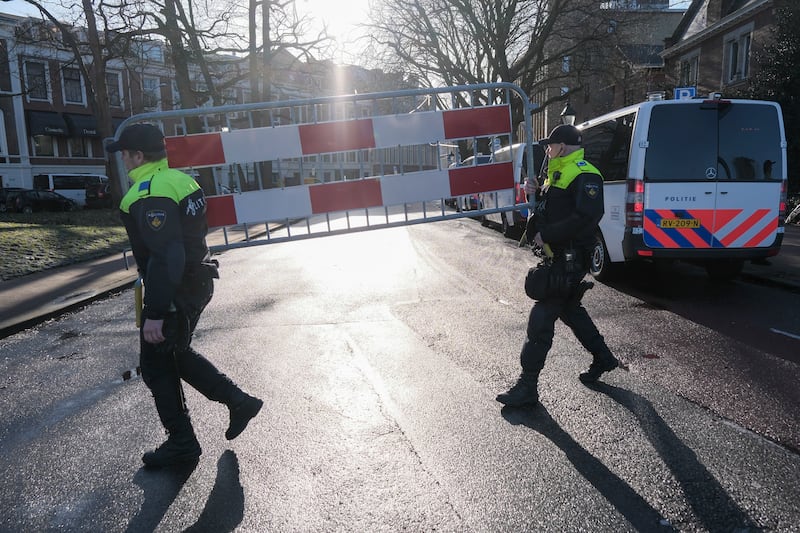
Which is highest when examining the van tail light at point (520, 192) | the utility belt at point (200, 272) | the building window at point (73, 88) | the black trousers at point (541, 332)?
the building window at point (73, 88)

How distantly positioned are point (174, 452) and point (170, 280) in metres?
0.95

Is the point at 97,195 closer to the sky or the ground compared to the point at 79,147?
closer to the ground

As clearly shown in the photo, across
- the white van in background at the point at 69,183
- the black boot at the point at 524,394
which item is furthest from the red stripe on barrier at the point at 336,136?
the white van in background at the point at 69,183

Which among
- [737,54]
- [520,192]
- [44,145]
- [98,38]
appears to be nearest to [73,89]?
[44,145]

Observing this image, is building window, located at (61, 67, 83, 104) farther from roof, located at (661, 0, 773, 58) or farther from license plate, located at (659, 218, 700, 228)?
license plate, located at (659, 218, 700, 228)

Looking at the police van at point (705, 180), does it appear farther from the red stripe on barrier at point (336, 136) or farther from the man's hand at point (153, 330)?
the man's hand at point (153, 330)

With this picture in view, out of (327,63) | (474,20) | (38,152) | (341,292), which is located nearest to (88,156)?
(38,152)

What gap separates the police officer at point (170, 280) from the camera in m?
2.91

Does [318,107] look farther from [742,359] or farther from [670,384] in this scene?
[742,359]

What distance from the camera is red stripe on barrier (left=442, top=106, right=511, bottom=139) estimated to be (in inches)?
184

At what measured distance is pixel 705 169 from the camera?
6953 mm

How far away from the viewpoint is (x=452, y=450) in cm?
317

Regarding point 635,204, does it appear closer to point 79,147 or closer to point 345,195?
point 345,195

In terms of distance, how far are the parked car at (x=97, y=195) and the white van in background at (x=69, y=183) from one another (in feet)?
5.86
